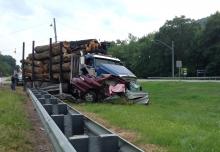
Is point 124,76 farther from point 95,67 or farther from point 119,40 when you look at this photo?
point 119,40

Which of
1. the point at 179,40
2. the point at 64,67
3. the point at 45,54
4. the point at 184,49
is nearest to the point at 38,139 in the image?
the point at 64,67

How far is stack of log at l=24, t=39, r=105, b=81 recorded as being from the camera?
25859mm

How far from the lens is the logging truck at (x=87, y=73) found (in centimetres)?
2345

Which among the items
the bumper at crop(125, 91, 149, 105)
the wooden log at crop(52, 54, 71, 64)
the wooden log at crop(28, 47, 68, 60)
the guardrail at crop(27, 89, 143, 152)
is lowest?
the bumper at crop(125, 91, 149, 105)

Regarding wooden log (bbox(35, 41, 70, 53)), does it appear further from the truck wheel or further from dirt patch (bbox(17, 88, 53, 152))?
dirt patch (bbox(17, 88, 53, 152))

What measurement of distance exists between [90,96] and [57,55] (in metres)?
3.88

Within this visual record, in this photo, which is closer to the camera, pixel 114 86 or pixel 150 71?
pixel 114 86

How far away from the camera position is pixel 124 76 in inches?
940

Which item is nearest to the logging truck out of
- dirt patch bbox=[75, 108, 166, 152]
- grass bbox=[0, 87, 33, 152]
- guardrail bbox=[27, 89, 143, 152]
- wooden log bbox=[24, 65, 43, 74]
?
wooden log bbox=[24, 65, 43, 74]

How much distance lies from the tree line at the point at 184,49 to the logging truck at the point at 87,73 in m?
71.3

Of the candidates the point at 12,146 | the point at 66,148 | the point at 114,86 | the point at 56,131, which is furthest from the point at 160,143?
the point at 114,86

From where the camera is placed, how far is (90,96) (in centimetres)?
2388

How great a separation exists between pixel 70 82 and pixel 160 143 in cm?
1526

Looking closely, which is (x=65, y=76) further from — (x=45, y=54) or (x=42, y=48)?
(x=42, y=48)
